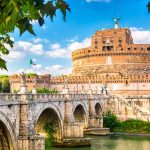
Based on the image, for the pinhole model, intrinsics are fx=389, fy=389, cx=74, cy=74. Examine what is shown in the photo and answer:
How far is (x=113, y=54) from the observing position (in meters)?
71.6

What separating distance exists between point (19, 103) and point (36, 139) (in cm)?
239

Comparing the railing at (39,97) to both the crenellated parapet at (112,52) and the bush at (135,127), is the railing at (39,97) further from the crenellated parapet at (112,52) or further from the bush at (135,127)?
the crenellated parapet at (112,52)

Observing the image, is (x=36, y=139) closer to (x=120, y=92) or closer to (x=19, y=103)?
(x=19, y=103)

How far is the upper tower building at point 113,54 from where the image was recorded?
71.3 m

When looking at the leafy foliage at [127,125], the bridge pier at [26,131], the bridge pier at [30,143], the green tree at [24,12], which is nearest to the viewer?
the green tree at [24,12]

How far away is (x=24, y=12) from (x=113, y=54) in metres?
69.3

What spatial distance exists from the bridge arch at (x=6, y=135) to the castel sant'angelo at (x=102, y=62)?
1603 inches

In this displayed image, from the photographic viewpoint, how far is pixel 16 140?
2194cm

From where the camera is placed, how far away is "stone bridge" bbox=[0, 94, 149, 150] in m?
21.1

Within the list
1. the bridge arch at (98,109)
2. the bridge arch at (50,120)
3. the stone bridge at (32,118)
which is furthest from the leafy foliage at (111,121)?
the bridge arch at (50,120)

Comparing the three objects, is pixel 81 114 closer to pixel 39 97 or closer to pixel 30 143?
pixel 39 97

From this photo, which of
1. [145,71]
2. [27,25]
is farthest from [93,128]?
[27,25]

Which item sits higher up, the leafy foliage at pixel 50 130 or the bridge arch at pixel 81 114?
the bridge arch at pixel 81 114

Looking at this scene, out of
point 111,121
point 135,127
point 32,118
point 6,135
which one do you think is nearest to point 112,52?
point 111,121
